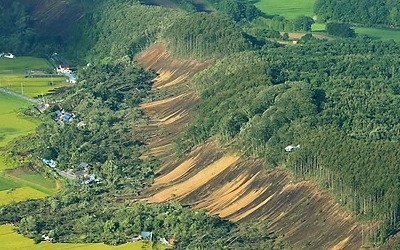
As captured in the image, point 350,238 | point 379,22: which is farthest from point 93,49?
point 350,238

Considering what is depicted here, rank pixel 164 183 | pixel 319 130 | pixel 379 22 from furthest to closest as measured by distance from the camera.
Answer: pixel 379 22 < pixel 164 183 < pixel 319 130

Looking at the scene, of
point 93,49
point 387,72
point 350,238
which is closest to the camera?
point 350,238

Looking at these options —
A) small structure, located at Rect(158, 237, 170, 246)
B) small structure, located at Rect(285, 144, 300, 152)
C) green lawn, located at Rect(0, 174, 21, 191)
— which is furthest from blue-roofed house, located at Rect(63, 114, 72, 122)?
small structure, located at Rect(158, 237, 170, 246)

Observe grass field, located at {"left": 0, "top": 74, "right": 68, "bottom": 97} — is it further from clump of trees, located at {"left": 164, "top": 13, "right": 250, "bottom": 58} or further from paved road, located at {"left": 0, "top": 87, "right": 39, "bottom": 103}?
clump of trees, located at {"left": 164, "top": 13, "right": 250, "bottom": 58}

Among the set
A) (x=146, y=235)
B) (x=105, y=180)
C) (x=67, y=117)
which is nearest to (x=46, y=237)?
(x=146, y=235)

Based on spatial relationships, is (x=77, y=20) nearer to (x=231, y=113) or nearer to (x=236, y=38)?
(x=236, y=38)

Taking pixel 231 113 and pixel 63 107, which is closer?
pixel 231 113

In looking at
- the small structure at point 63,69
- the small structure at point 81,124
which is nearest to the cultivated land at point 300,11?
the small structure at point 63,69
